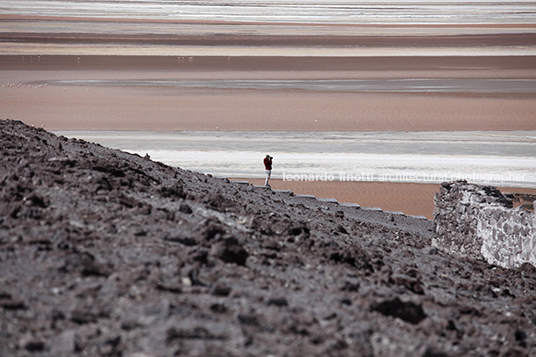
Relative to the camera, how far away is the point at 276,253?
6355mm

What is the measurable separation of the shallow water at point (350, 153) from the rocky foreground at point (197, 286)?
12.8 metres

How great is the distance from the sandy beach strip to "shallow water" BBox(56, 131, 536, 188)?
60cm

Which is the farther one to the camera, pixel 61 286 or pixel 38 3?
pixel 38 3

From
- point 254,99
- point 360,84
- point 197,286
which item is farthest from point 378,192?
point 360,84

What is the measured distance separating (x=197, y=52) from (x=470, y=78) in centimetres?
2353

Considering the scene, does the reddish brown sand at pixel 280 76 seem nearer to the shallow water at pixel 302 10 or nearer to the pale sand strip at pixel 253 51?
the pale sand strip at pixel 253 51

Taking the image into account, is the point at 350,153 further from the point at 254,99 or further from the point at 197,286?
the point at 197,286

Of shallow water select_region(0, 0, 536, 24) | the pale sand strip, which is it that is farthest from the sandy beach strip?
shallow water select_region(0, 0, 536, 24)

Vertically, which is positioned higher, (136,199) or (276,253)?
(136,199)

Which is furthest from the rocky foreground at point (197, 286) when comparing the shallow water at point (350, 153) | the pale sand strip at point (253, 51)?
the pale sand strip at point (253, 51)

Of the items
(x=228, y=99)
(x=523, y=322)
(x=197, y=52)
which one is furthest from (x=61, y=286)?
(x=197, y=52)

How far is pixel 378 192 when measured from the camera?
1925 centimetres

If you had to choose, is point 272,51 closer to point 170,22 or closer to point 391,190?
point 170,22

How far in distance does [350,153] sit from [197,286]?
2014 cm
